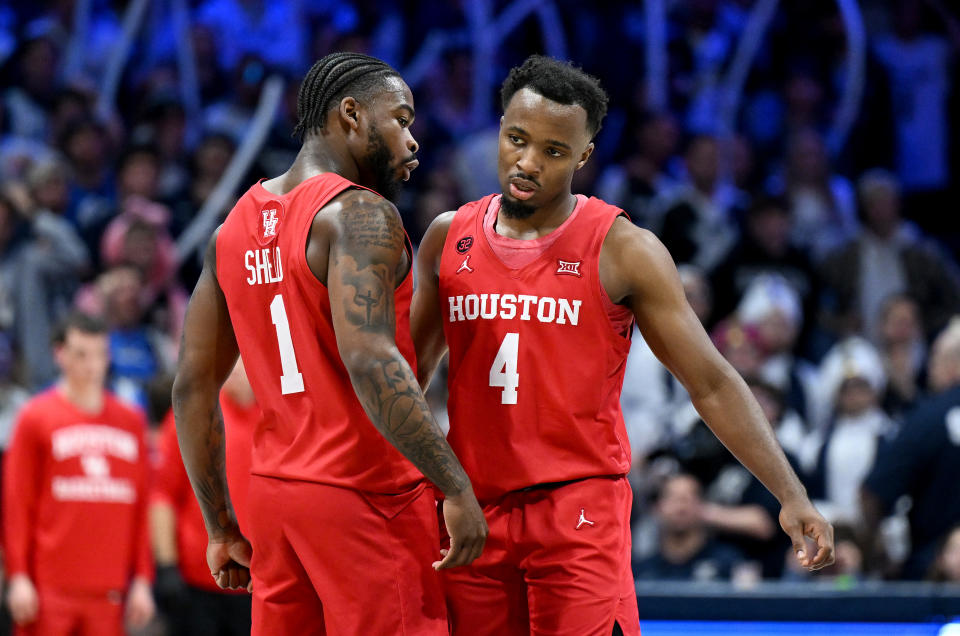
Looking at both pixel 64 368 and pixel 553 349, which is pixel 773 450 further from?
pixel 64 368

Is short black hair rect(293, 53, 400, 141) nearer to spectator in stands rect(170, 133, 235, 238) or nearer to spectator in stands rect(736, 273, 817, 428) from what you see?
spectator in stands rect(736, 273, 817, 428)

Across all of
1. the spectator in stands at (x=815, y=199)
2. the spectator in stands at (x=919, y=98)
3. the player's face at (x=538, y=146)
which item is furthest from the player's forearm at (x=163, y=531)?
the spectator in stands at (x=919, y=98)

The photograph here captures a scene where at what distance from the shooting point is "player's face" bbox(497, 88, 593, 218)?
11.9 ft

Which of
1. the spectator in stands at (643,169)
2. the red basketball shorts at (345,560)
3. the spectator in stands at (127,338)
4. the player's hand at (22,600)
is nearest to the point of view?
the red basketball shorts at (345,560)

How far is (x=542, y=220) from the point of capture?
377cm

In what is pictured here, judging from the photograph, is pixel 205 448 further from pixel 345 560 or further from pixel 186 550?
pixel 186 550

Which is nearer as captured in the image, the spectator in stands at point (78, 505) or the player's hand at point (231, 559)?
the player's hand at point (231, 559)

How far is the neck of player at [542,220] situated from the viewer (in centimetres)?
375

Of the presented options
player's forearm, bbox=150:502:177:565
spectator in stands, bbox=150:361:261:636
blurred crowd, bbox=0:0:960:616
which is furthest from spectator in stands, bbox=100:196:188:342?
player's forearm, bbox=150:502:177:565

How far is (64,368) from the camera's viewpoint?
22.5 ft

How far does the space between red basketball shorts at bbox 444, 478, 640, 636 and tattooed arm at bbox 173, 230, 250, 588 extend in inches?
27.2

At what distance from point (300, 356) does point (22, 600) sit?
3.69 meters

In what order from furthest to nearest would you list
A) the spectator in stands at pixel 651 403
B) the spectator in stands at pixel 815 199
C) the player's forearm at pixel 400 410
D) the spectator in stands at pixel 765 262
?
the spectator in stands at pixel 815 199 → the spectator in stands at pixel 765 262 → the spectator in stands at pixel 651 403 → the player's forearm at pixel 400 410

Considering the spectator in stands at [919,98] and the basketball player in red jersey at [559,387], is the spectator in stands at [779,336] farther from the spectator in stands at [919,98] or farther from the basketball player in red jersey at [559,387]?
the basketball player in red jersey at [559,387]
